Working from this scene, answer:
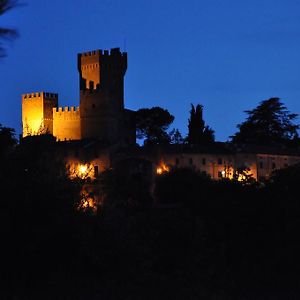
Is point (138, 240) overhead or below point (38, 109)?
below

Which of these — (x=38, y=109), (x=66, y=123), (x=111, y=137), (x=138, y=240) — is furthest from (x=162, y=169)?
(x=138, y=240)

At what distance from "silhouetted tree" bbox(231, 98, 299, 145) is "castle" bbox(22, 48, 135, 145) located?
1277 centimetres

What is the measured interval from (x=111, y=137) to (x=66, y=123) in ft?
13.1

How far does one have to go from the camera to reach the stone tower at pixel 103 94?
57.5 metres

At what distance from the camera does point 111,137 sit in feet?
187

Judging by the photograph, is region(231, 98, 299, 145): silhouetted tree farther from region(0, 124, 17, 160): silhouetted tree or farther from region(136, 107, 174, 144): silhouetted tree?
region(0, 124, 17, 160): silhouetted tree

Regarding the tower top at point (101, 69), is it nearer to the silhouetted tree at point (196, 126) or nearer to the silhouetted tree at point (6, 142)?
the silhouetted tree at point (196, 126)

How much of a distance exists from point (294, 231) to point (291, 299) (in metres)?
4.22

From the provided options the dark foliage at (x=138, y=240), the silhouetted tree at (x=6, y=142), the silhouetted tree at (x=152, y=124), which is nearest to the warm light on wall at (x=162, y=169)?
the dark foliage at (x=138, y=240)

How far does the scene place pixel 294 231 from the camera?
28.9 m

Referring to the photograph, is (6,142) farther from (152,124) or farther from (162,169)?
(152,124)

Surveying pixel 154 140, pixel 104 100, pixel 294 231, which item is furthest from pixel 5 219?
pixel 154 140

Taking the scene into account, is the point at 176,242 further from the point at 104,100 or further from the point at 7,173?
the point at 104,100

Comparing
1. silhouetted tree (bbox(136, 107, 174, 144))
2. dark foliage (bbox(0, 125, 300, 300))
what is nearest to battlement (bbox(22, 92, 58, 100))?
silhouetted tree (bbox(136, 107, 174, 144))
